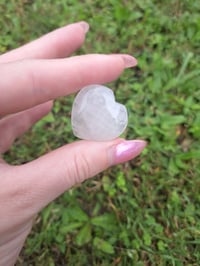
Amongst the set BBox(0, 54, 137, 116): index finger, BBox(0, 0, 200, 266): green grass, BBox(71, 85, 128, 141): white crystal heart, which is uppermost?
BBox(0, 54, 137, 116): index finger

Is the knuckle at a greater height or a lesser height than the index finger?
lesser

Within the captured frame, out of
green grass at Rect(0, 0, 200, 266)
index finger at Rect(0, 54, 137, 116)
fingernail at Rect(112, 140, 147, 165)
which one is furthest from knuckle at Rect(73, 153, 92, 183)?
green grass at Rect(0, 0, 200, 266)

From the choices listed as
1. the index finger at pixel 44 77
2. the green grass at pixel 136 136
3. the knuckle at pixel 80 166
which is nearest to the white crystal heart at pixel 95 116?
the index finger at pixel 44 77

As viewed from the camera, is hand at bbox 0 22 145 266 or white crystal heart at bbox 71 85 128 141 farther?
white crystal heart at bbox 71 85 128 141

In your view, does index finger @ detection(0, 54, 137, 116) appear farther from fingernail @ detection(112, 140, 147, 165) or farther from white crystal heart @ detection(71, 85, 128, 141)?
fingernail @ detection(112, 140, 147, 165)

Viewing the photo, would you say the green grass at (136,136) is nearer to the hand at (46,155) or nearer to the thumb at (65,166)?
the hand at (46,155)

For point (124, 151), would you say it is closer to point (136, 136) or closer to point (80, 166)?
point (80, 166)

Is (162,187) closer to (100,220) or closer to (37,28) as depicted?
(100,220)
